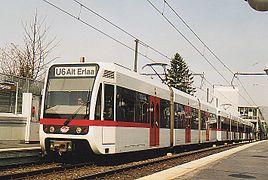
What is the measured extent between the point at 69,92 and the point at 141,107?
11.3ft

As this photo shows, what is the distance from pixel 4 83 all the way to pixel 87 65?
18.6 feet

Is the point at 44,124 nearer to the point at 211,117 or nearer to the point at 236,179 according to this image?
the point at 236,179

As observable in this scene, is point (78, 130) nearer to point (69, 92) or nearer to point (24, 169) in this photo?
point (69, 92)

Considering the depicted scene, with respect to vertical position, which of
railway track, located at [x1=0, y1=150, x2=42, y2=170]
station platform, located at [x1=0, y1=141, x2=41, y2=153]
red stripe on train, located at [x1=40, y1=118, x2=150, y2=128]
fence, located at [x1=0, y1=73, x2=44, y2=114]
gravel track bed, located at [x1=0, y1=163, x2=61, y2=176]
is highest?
fence, located at [x1=0, y1=73, x2=44, y2=114]

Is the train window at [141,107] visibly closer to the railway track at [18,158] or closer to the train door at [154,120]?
the train door at [154,120]

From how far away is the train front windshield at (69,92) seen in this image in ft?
40.7

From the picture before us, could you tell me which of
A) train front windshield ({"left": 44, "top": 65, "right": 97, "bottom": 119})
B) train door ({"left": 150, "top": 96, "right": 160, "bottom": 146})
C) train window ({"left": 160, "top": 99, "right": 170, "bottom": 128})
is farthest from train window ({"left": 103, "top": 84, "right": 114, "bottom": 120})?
train window ({"left": 160, "top": 99, "right": 170, "bottom": 128})

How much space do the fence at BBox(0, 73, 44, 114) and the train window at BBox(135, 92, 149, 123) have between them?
234 inches

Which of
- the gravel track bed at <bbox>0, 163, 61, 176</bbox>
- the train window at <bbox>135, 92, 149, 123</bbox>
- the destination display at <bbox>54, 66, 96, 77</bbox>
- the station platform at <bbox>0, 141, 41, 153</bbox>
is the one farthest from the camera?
the train window at <bbox>135, 92, 149, 123</bbox>

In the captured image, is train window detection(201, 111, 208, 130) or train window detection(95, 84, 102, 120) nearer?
train window detection(95, 84, 102, 120)

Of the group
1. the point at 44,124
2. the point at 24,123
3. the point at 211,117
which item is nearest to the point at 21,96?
the point at 24,123

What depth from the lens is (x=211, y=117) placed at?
1192 inches

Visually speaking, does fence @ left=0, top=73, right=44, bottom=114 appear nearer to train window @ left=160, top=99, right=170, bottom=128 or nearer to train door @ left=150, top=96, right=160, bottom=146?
train door @ left=150, top=96, right=160, bottom=146

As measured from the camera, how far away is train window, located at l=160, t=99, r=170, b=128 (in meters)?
17.7
